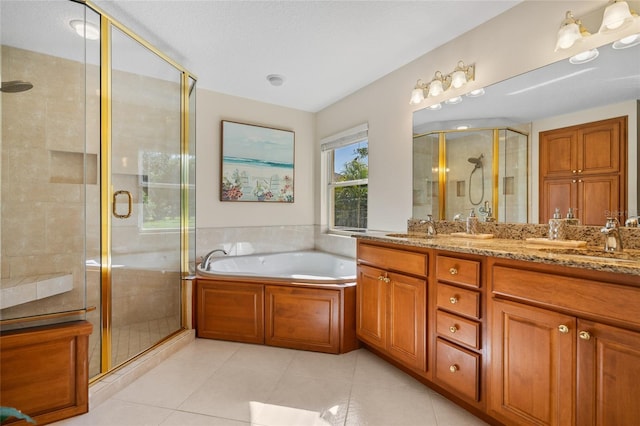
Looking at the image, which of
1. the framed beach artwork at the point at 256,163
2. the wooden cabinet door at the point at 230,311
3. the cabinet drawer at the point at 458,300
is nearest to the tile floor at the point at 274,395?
the wooden cabinet door at the point at 230,311

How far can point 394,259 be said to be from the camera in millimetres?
2027

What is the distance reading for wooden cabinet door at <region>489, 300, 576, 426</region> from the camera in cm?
120

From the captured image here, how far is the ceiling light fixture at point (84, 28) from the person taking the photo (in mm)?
1812

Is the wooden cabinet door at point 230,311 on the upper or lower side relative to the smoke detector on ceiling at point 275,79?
lower

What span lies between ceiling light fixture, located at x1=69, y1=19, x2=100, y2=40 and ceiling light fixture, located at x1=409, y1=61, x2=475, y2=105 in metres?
2.24

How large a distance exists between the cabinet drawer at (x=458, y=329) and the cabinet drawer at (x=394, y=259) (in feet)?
0.87

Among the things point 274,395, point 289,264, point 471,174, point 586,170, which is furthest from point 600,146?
point 289,264

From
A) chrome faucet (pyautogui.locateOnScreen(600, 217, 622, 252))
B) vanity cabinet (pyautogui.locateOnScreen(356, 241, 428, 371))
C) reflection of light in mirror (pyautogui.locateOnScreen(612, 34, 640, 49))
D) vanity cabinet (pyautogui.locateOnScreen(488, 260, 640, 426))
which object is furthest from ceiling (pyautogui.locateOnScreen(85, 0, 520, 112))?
vanity cabinet (pyautogui.locateOnScreen(488, 260, 640, 426))

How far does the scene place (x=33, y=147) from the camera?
1.77 meters

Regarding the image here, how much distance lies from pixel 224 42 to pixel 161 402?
2491 mm

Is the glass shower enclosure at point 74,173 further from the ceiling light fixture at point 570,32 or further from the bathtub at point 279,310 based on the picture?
the ceiling light fixture at point 570,32

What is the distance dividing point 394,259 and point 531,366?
0.90 metres

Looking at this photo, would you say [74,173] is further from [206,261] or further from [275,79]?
[275,79]

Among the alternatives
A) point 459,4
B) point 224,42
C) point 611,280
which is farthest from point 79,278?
point 459,4
